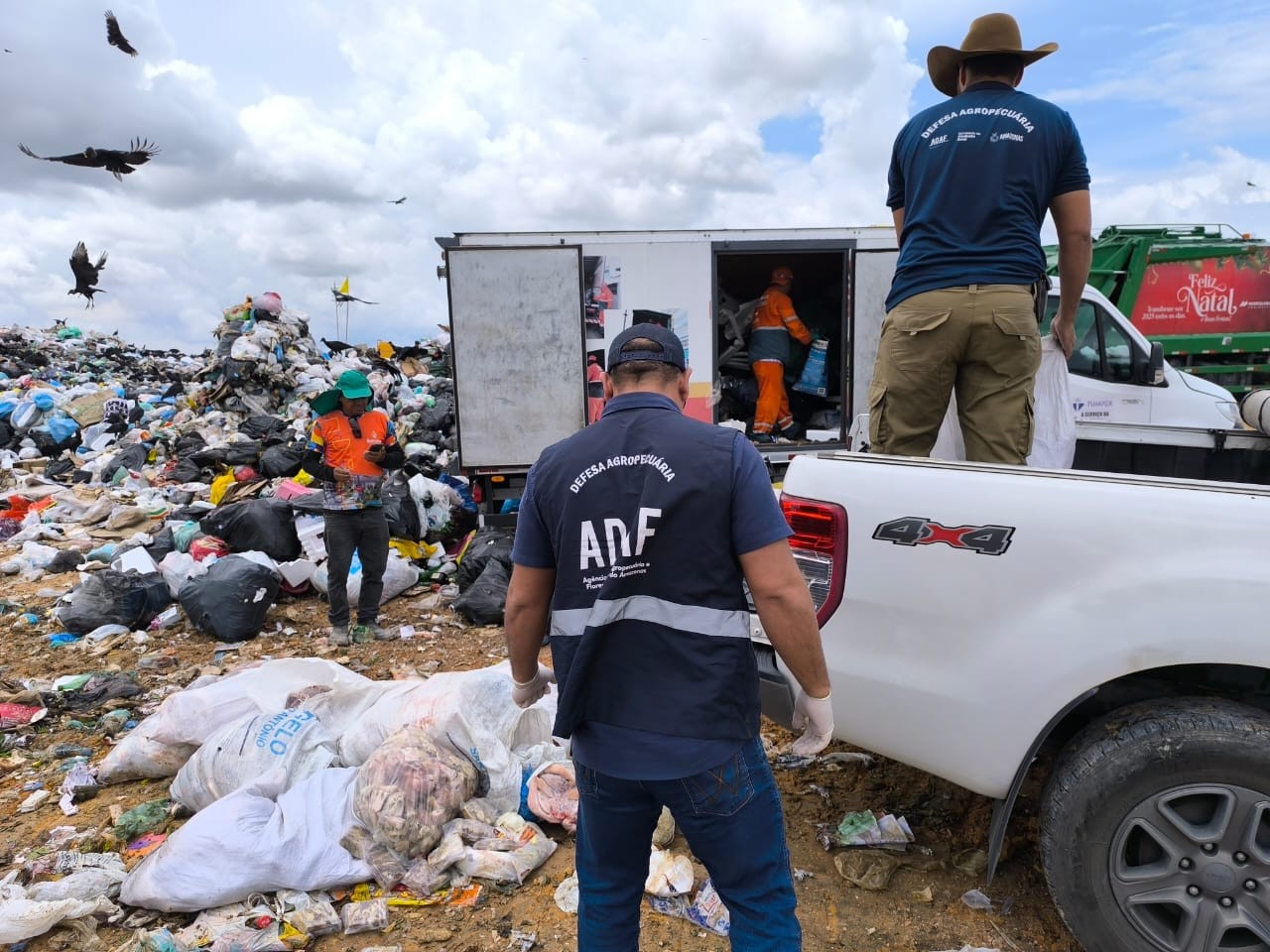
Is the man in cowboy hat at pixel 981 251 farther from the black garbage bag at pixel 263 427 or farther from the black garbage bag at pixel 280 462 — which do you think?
the black garbage bag at pixel 263 427

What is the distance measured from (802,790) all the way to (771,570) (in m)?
1.96

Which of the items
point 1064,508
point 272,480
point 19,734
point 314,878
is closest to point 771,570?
point 1064,508

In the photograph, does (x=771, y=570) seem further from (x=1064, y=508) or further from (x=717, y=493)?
(x=1064, y=508)

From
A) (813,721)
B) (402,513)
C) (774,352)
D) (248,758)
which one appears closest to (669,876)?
(813,721)

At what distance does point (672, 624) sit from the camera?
5.69ft

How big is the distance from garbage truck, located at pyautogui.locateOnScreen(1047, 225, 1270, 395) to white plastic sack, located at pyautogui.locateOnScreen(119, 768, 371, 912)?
11.4m

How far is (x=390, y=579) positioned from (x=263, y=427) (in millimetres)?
5893

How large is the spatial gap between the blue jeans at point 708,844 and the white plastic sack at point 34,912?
1.86 meters

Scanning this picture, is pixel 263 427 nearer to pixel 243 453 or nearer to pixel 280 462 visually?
pixel 243 453

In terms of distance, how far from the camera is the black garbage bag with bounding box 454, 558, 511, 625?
6.04 m

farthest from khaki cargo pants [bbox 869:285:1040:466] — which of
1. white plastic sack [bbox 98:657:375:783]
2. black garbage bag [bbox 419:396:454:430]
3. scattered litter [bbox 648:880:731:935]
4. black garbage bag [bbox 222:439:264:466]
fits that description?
black garbage bag [bbox 222:439:264:466]

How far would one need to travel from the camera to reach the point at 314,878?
9.11 feet

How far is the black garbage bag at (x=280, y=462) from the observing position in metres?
9.40

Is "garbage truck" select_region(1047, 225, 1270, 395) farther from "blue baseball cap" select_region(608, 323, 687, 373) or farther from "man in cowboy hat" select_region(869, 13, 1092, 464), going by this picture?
"blue baseball cap" select_region(608, 323, 687, 373)
